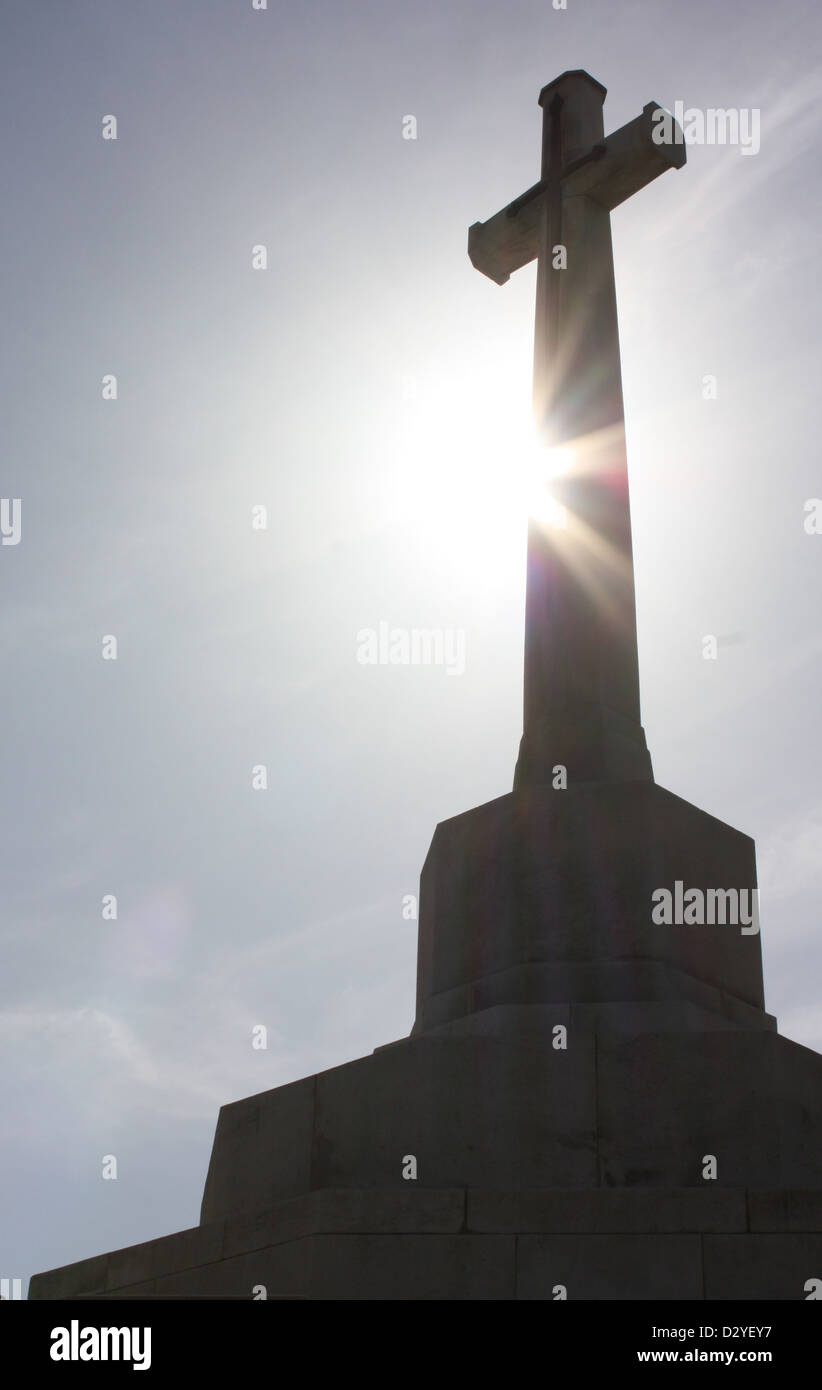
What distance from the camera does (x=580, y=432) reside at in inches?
508

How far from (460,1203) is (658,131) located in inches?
402

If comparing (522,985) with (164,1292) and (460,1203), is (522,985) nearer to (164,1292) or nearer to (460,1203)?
(460,1203)

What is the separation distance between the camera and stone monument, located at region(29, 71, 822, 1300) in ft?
26.7

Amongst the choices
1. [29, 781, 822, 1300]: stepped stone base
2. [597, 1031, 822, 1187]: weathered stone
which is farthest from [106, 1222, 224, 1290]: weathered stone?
[597, 1031, 822, 1187]: weathered stone

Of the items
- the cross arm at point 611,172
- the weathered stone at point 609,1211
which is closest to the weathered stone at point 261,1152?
the weathered stone at point 609,1211

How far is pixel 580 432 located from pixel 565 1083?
6095 mm

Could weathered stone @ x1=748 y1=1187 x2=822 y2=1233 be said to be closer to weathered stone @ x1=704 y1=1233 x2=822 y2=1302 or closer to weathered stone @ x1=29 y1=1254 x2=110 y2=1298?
weathered stone @ x1=704 y1=1233 x2=822 y2=1302

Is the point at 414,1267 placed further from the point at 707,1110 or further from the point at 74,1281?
the point at 74,1281

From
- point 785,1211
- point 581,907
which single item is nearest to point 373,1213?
point 785,1211

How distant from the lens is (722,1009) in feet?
34.0

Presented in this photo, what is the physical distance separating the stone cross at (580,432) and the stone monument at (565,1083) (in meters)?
0.03

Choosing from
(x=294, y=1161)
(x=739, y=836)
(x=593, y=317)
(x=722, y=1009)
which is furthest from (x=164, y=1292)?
(x=593, y=317)

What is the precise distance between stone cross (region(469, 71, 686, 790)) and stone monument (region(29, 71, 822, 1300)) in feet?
0.10

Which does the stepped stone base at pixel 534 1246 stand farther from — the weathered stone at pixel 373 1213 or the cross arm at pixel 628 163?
the cross arm at pixel 628 163
